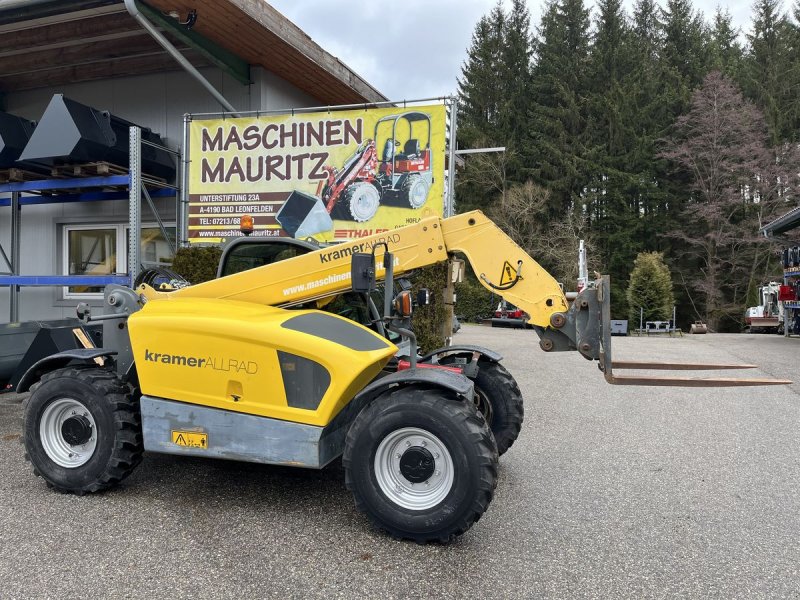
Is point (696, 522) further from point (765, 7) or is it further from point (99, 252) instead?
point (765, 7)

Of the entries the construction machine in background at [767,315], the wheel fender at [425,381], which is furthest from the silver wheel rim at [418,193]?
the construction machine in background at [767,315]

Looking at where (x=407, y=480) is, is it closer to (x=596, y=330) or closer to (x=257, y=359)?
(x=257, y=359)

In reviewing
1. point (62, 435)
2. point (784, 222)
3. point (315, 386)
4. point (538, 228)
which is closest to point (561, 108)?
point (538, 228)

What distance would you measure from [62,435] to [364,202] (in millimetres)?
5335

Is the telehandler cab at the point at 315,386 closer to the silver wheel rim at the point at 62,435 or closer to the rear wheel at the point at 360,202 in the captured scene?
the silver wheel rim at the point at 62,435

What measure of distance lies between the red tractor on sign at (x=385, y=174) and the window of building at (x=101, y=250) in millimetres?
3231

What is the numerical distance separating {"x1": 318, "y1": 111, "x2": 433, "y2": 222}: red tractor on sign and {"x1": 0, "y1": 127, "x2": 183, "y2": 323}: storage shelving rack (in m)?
2.57

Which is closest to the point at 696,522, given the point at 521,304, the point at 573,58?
Answer: the point at 521,304

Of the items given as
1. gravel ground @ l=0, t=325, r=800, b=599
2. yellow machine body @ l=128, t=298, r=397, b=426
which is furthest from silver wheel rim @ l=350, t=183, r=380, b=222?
yellow machine body @ l=128, t=298, r=397, b=426

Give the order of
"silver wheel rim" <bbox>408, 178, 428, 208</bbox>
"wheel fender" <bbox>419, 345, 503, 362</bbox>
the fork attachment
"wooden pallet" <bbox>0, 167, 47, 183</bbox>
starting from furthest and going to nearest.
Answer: "wooden pallet" <bbox>0, 167, 47, 183</bbox> < "silver wheel rim" <bbox>408, 178, 428, 208</bbox> < "wheel fender" <bbox>419, 345, 503, 362</bbox> < the fork attachment

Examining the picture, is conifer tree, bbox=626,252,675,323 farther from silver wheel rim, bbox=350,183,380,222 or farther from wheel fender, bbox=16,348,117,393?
wheel fender, bbox=16,348,117,393

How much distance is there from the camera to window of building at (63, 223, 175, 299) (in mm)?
9930

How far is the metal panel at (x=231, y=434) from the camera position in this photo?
3.44 metres

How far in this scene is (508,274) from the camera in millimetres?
3992
